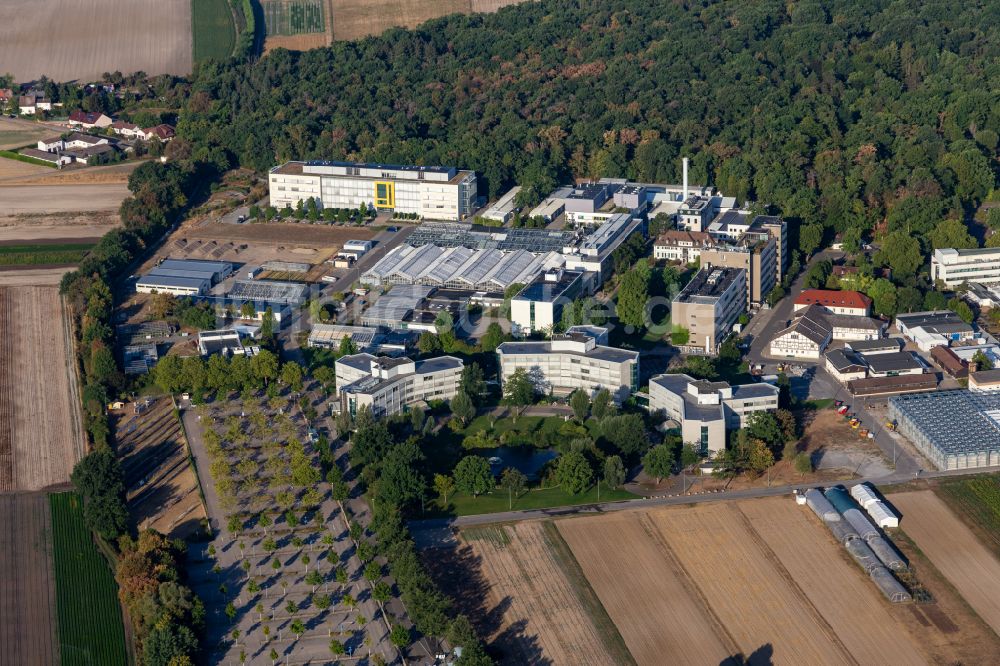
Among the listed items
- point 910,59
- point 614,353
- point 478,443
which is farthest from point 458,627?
point 910,59

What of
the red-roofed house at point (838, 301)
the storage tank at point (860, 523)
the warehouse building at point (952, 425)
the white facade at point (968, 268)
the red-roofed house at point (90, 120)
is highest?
the red-roofed house at point (90, 120)

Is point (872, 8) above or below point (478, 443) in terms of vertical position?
above

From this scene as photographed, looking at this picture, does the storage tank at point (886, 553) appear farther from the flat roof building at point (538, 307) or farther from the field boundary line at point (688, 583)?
the flat roof building at point (538, 307)

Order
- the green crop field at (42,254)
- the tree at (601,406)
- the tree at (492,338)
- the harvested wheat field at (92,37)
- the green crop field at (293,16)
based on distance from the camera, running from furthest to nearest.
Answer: the green crop field at (293,16) → the harvested wheat field at (92,37) → the green crop field at (42,254) → the tree at (492,338) → the tree at (601,406)

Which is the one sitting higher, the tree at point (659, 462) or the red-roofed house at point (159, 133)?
the red-roofed house at point (159, 133)

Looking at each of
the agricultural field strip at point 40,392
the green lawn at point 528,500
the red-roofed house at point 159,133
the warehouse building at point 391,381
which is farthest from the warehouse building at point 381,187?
the green lawn at point 528,500

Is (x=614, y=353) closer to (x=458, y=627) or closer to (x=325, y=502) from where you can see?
(x=325, y=502)
